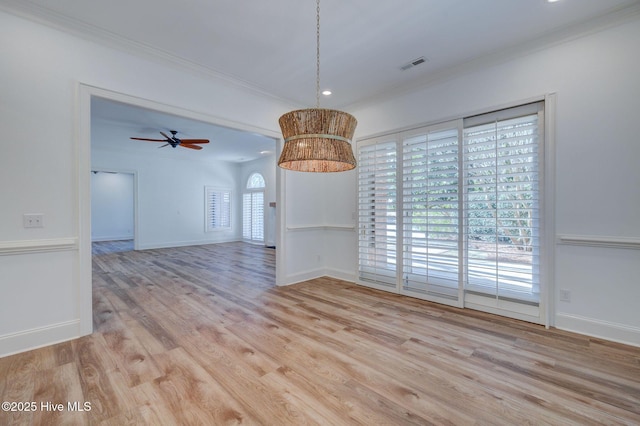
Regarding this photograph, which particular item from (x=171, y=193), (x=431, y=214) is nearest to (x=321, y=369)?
(x=431, y=214)

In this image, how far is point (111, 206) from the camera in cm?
1066

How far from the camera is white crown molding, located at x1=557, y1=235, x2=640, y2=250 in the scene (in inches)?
95.3

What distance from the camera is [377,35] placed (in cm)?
274

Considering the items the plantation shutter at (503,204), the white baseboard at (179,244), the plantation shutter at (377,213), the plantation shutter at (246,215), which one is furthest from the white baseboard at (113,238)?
the plantation shutter at (503,204)

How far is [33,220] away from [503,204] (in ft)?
15.1

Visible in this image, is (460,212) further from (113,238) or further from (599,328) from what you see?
(113,238)

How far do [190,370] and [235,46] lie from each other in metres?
3.11

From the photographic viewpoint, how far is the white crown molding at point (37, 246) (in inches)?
91.3

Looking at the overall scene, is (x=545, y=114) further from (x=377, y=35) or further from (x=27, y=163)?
(x=27, y=163)

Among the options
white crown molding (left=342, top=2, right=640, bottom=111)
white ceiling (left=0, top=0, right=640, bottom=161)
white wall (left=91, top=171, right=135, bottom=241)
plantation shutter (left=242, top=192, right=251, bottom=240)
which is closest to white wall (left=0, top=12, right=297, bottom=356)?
white ceiling (left=0, top=0, right=640, bottom=161)

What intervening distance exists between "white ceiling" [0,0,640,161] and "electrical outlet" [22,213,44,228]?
1.75 meters

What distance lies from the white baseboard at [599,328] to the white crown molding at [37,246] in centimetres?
482

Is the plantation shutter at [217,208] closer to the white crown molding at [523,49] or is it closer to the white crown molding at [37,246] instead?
the white crown molding at [37,246]

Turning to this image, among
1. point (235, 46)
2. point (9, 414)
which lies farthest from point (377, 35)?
point (9, 414)
